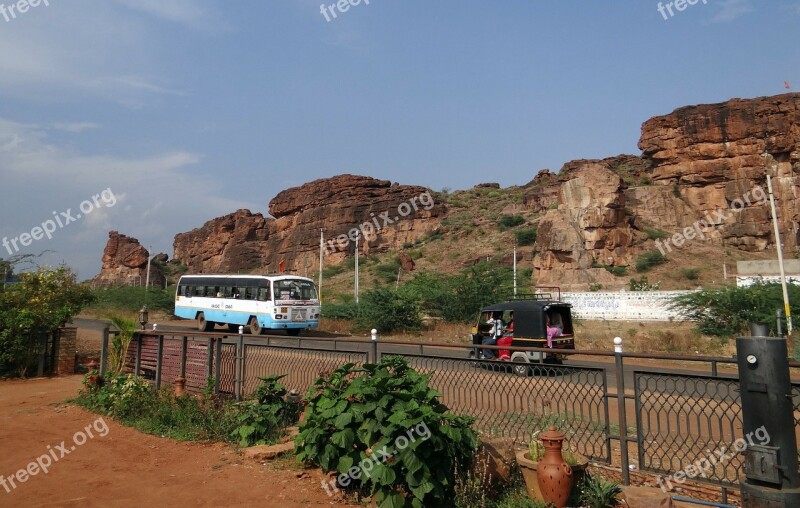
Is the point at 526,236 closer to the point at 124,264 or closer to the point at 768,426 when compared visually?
the point at 768,426

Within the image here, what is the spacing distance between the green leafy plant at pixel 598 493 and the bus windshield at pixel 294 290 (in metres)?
20.1

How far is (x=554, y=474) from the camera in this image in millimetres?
4344

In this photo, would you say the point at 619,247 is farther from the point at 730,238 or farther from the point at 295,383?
the point at 295,383

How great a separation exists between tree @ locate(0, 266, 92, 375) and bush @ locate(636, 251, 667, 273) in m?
40.5

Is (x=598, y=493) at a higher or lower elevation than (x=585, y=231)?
lower

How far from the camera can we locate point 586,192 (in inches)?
1740

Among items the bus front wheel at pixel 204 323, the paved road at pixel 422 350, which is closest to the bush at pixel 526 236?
the paved road at pixel 422 350

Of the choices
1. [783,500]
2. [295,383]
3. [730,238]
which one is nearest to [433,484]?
[783,500]

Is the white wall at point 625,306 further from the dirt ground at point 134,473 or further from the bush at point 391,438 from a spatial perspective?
the dirt ground at point 134,473

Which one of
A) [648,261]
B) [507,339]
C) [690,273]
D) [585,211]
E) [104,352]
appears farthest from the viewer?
[585,211]

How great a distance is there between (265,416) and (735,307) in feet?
74.9

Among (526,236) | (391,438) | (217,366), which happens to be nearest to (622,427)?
(391,438)

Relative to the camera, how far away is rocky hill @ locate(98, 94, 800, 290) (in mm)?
43562

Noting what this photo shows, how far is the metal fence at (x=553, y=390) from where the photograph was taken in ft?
15.9
